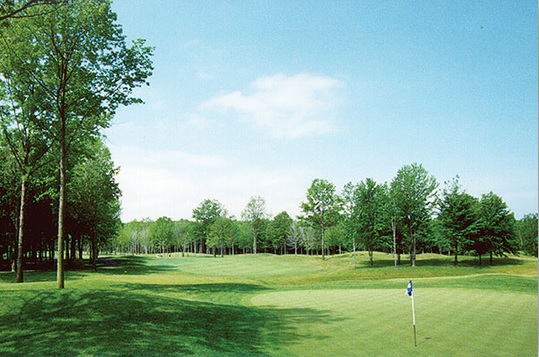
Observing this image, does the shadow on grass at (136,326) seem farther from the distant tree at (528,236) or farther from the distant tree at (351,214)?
the distant tree at (528,236)

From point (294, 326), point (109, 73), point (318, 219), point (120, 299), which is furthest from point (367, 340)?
point (318, 219)

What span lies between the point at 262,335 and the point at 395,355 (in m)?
5.06

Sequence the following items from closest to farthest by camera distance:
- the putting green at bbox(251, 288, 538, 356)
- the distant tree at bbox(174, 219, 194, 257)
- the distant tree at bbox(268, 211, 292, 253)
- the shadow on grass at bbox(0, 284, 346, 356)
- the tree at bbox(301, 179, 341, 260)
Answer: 1. the shadow on grass at bbox(0, 284, 346, 356)
2. the putting green at bbox(251, 288, 538, 356)
3. the tree at bbox(301, 179, 341, 260)
4. the distant tree at bbox(268, 211, 292, 253)
5. the distant tree at bbox(174, 219, 194, 257)

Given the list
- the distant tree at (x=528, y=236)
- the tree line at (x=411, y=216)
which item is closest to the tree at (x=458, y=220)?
the tree line at (x=411, y=216)

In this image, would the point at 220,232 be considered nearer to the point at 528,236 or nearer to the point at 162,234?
the point at 162,234

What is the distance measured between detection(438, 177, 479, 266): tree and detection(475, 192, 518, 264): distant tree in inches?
60.9

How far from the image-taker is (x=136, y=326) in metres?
13.2

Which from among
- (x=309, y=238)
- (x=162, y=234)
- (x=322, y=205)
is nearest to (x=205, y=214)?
(x=162, y=234)

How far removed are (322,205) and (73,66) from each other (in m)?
52.4

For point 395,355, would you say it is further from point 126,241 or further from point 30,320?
point 126,241

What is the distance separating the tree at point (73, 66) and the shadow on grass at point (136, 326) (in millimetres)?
7218

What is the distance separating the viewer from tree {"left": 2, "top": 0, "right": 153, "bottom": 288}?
68.4 ft

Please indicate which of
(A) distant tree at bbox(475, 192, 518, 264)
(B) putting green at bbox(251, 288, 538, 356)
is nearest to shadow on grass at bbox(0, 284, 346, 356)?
(B) putting green at bbox(251, 288, 538, 356)

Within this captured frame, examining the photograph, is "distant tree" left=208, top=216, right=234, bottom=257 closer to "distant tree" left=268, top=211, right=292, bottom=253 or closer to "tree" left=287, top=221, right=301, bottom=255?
"tree" left=287, top=221, right=301, bottom=255
